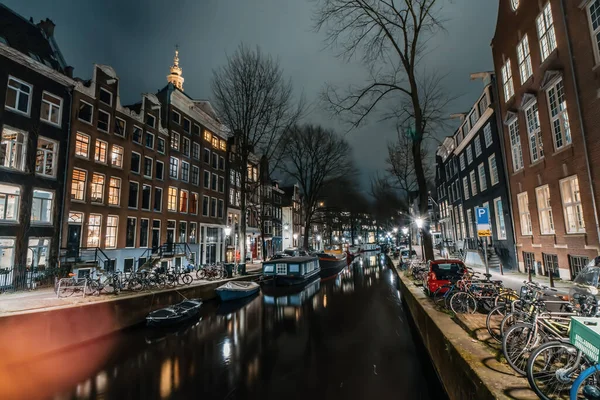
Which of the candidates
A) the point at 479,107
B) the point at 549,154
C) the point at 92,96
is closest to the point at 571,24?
the point at 549,154

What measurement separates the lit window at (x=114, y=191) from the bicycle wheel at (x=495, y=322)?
23434 millimetres

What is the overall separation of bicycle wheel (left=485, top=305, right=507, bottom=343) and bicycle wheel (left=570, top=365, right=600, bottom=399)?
2.96m

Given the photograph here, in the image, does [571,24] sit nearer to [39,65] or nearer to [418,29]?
[418,29]

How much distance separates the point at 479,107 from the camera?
2559cm

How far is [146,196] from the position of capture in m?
25.4

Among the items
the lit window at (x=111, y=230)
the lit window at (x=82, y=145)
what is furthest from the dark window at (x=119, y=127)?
the lit window at (x=111, y=230)

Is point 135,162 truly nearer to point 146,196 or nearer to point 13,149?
point 146,196

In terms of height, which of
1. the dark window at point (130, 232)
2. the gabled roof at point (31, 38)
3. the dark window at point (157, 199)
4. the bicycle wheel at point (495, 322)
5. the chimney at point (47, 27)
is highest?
the chimney at point (47, 27)

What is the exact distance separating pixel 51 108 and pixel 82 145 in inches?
104

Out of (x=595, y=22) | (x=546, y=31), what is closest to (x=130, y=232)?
(x=546, y=31)

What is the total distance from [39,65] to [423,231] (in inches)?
935

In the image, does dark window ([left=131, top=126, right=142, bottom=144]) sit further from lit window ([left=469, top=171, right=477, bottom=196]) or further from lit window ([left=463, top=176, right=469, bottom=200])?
lit window ([left=463, top=176, right=469, bottom=200])

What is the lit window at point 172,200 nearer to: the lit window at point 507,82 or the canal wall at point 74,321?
the canal wall at point 74,321

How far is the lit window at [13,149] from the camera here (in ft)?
54.2
